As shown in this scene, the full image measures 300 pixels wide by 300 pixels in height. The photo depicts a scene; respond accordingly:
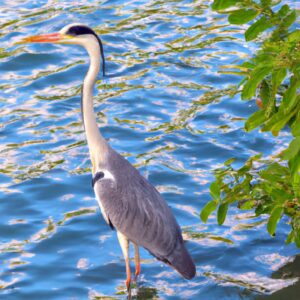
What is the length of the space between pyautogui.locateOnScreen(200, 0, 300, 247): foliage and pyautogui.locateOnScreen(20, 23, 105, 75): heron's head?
181cm

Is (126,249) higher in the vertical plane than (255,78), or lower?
lower

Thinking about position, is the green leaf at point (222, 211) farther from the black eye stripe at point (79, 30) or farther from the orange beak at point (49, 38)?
the orange beak at point (49, 38)

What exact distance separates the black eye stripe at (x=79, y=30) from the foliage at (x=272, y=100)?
1.88 m

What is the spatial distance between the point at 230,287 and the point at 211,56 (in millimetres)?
5606

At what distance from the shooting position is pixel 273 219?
7031 millimetres

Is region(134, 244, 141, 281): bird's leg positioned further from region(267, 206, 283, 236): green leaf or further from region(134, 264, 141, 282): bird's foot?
region(267, 206, 283, 236): green leaf

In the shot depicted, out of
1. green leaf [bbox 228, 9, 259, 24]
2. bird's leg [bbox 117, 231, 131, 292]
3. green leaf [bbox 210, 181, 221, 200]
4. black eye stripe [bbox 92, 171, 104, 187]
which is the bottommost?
bird's leg [bbox 117, 231, 131, 292]

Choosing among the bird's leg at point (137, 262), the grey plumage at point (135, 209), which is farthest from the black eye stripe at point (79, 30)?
the bird's leg at point (137, 262)

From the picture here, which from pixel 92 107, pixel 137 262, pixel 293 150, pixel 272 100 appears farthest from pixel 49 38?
pixel 293 150

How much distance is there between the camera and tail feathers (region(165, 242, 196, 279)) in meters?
7.72

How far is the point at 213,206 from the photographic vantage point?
23.1 ft

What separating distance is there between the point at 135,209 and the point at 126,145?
8.36ft

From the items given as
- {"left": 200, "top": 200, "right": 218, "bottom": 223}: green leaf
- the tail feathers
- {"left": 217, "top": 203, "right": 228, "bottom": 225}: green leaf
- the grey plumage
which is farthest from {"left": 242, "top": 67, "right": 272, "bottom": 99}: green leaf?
the grey plumage

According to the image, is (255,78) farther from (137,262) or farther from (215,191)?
(137,262)
